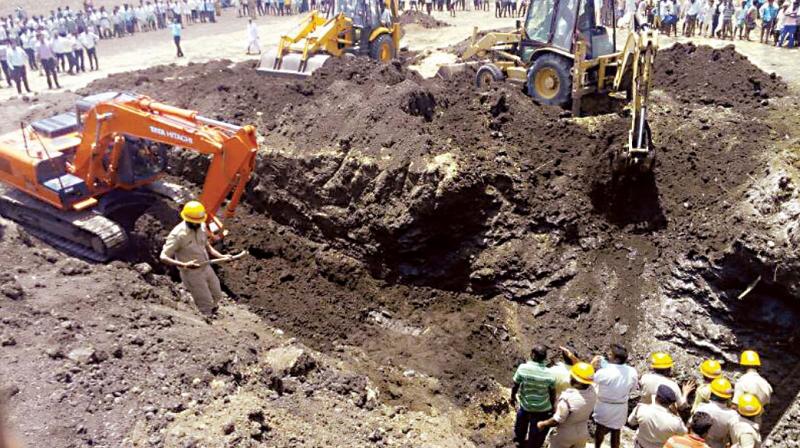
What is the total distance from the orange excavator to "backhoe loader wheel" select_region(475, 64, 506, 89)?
6.61 meters

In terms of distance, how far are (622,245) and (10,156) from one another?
1016cm

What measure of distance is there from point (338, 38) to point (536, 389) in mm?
12458

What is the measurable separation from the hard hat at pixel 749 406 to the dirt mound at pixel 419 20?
2441 centimetres

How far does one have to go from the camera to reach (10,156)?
1092 centimetres

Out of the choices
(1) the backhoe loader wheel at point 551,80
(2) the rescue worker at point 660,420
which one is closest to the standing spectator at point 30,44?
(1) the backhoe loader wheel at point 551,80

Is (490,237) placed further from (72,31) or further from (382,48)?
(72,31)

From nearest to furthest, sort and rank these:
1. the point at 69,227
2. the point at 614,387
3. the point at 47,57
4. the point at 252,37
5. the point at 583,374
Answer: the point at 583,374 < the point at 614,387 < the point at 69,227 < the point at 47,57 < the point at 252,37

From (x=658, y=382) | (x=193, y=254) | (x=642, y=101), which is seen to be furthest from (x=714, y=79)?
(x=193, y=254)

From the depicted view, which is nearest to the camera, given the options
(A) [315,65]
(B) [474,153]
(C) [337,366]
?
(C) [337,366]

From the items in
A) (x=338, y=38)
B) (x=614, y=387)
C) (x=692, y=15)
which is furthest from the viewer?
(x=692, y=15)

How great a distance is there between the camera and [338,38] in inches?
666

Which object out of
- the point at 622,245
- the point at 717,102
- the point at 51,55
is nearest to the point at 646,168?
the point at 622,245

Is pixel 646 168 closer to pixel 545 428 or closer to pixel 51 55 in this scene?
pixel 545 428

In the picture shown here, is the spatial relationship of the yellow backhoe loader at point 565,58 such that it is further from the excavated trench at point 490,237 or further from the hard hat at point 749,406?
the hard hat at point 749,406
